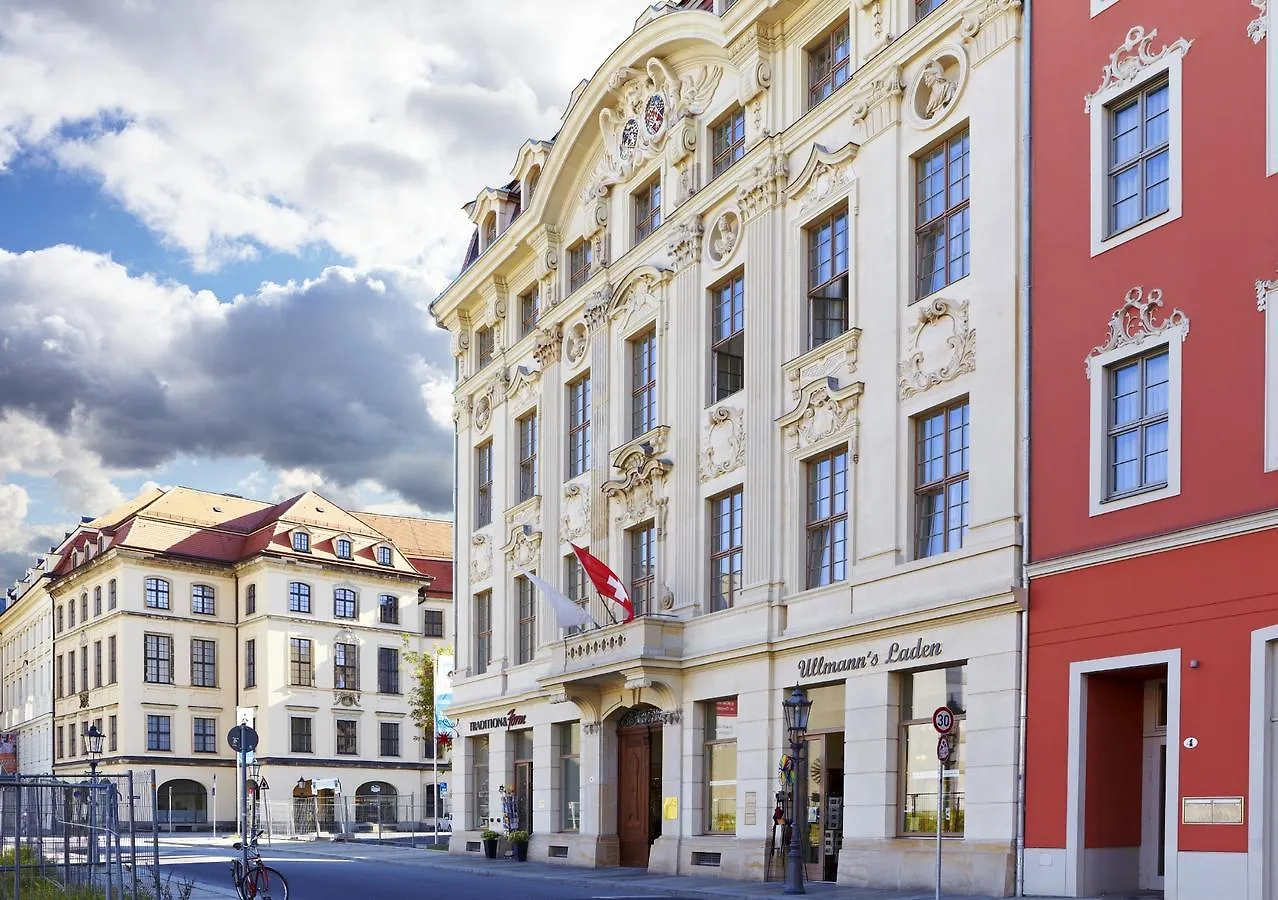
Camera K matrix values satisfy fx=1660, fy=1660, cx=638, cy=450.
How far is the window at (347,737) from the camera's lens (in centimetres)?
8194

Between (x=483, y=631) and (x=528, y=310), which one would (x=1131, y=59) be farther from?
(x=483, y=631)

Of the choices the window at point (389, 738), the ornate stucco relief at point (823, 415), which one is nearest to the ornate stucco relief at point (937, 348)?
the ornate stucco relief at point (823, 415)

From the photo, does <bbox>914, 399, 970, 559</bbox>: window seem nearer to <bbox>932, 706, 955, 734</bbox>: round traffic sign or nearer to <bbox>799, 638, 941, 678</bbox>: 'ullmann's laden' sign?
<bbox>799, 638, 941, 678</bbox>: 'ullmann's laden' sign

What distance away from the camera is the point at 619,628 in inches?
1336

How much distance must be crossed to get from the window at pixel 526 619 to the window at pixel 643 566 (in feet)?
20.8

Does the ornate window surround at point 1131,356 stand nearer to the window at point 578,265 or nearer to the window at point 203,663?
the window at point 578,265

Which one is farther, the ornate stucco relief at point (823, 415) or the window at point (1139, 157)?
the ornate stucco relief at point (823, 415)

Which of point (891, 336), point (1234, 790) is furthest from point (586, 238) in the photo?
point (1234, 790)

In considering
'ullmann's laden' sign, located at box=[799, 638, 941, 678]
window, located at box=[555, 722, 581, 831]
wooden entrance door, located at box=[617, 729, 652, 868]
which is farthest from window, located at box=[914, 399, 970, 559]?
window, located at box=[555, 722, 581, 831]

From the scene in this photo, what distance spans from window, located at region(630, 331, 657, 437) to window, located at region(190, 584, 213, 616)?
169 feet

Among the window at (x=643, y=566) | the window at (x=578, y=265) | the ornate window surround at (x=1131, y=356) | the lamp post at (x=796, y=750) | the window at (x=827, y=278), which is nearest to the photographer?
the ornate window surround at (x=1131, y=356)

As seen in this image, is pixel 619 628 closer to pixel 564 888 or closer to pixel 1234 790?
pixel 564 888

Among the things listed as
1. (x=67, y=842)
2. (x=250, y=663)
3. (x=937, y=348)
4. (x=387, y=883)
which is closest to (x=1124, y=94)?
(x=937, y=348)

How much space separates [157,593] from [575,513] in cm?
4897
